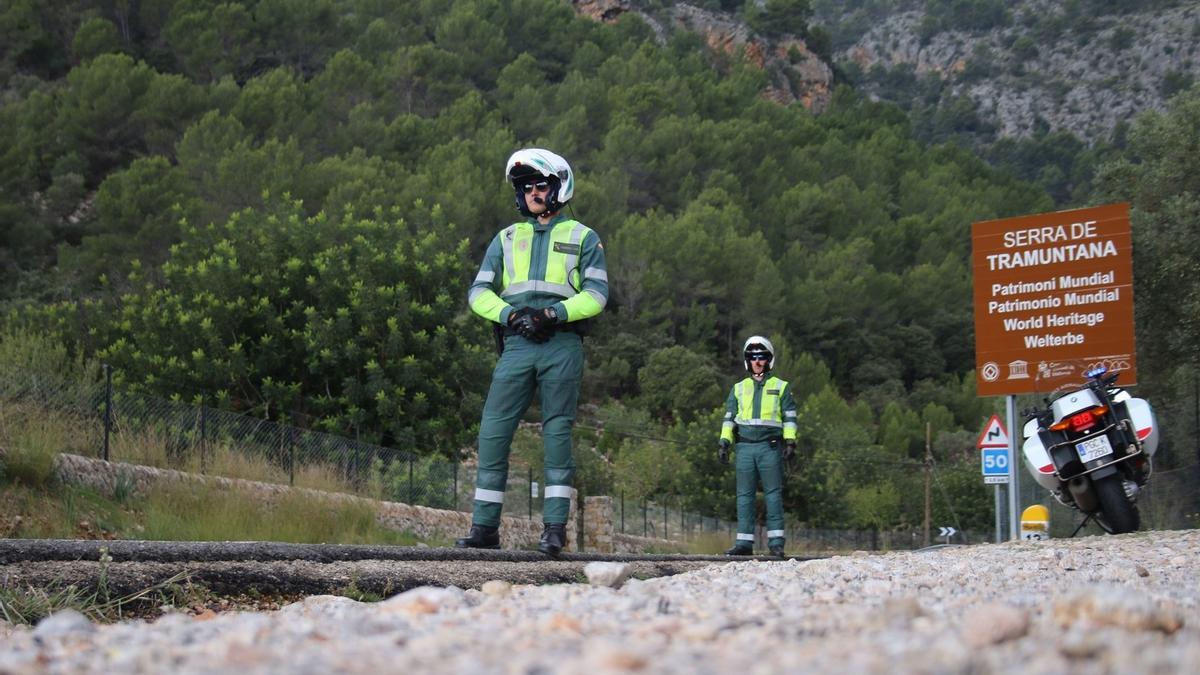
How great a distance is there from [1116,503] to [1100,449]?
0.51 metres

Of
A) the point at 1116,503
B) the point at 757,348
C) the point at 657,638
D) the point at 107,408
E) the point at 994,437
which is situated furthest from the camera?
the point at 994,437

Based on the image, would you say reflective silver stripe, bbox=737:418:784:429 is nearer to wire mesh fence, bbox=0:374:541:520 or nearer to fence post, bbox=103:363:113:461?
wire mesh fence, bbox=0:374:541:520

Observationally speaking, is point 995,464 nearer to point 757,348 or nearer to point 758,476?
point 758,476

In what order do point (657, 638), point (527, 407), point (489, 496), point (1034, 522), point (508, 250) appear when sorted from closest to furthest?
point (657, 638), point (527, 407), point (489, 496), point (508, 250), point (1034, 522)

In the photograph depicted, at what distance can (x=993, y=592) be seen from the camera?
4273 mm

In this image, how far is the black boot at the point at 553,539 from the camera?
7.26 m

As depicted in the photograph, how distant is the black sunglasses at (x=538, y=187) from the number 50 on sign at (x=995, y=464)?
1332cm

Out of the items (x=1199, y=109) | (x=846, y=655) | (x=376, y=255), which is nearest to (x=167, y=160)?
(x=376, y=255)

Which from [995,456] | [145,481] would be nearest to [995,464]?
[995,456]

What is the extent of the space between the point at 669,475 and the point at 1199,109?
20.5 meters

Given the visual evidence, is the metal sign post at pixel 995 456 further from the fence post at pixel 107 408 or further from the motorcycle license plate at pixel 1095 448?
the fence post at pixel 107 408

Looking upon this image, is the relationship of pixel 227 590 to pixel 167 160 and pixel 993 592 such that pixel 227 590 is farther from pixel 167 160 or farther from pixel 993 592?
pixel 167 160

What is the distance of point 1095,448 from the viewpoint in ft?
38.9

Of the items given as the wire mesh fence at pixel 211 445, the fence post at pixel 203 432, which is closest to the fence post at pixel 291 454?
the wire mesh fence at pixel 211 445
